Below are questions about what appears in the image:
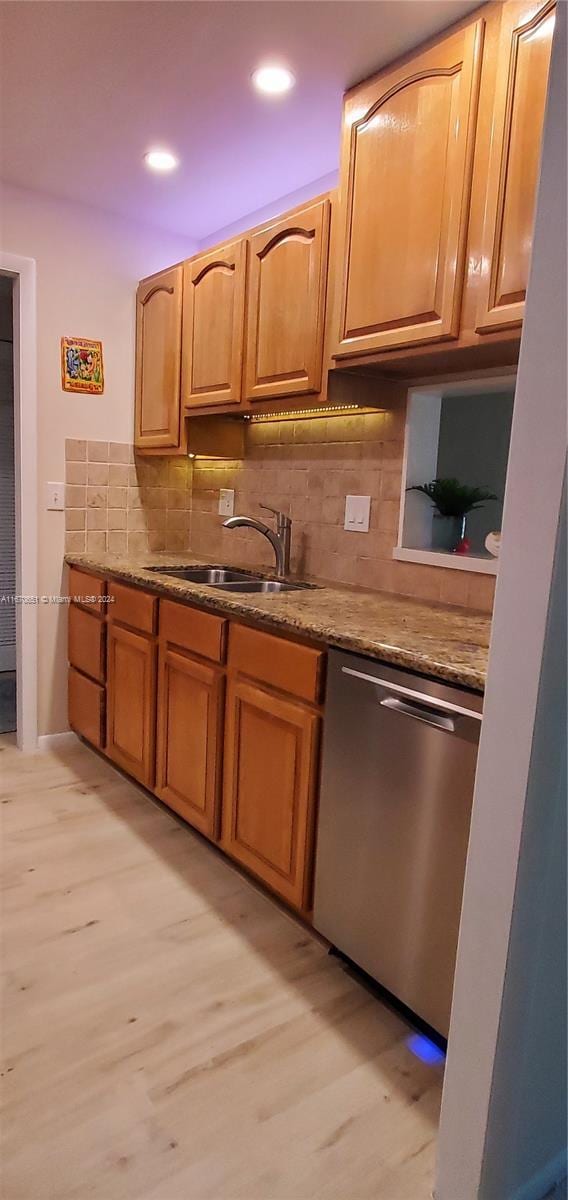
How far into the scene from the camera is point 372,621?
1.76m

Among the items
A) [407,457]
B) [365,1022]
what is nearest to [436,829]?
[365,1022]

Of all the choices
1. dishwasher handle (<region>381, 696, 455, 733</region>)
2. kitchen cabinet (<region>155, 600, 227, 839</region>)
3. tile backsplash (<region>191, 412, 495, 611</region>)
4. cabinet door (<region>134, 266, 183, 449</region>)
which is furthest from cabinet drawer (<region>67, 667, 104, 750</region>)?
dishwasher handle (<region>381, 696, 455, 733</region>)

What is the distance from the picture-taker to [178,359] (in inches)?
111

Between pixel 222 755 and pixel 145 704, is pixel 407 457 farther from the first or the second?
pixel 145 704

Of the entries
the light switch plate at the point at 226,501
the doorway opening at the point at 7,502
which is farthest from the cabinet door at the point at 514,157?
the doorway opening at the point at 7,502

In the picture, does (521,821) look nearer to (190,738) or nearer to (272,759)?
(272,759)

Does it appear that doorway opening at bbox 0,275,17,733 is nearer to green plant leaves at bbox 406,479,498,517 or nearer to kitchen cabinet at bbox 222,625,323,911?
kitchen cabinet at bbox 222,625,323,911

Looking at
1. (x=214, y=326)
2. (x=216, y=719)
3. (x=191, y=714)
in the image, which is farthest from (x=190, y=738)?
(x=214, y=326)

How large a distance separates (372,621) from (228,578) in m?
1.22

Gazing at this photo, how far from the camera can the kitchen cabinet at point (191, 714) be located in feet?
6.97

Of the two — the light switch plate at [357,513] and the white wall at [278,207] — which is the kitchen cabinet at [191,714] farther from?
the white wall at [278,207]

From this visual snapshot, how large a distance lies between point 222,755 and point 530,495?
4.65 feet

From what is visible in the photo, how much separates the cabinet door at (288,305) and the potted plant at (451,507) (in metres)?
0.50

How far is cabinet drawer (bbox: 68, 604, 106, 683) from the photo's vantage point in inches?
112
